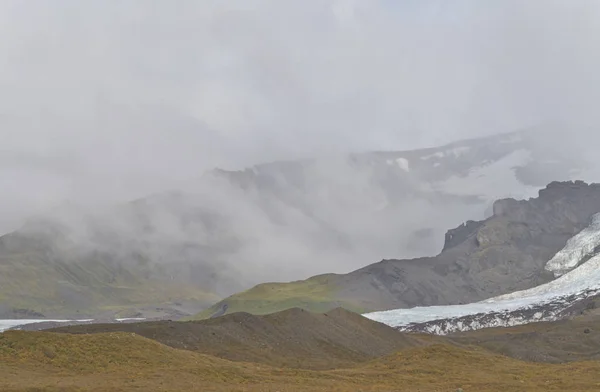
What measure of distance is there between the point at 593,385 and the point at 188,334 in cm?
7874

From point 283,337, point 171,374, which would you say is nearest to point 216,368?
point 171,374

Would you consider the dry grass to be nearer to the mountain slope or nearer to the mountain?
the mountain

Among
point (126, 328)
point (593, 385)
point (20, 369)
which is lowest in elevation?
point (593, 385)

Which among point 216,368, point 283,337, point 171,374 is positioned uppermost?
point 283,337

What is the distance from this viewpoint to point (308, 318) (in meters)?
172

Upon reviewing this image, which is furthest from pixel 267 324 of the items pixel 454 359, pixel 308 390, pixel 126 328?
pixel 308 390

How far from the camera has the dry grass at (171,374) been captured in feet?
237

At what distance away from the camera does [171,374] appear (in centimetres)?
7862

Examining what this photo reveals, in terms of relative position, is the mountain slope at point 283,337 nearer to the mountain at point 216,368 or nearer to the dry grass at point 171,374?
the mountain at point 216,368

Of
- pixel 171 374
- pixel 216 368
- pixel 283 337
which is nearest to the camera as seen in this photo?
pixel 171 374

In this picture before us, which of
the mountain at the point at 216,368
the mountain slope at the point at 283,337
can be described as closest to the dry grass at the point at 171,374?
the mountain at the point at 216,368

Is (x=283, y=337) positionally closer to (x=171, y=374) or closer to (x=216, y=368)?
(x=216, y=368)

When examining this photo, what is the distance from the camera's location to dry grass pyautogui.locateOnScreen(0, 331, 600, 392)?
7212cm

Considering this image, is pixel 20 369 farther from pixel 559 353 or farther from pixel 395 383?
pixel 559 353
